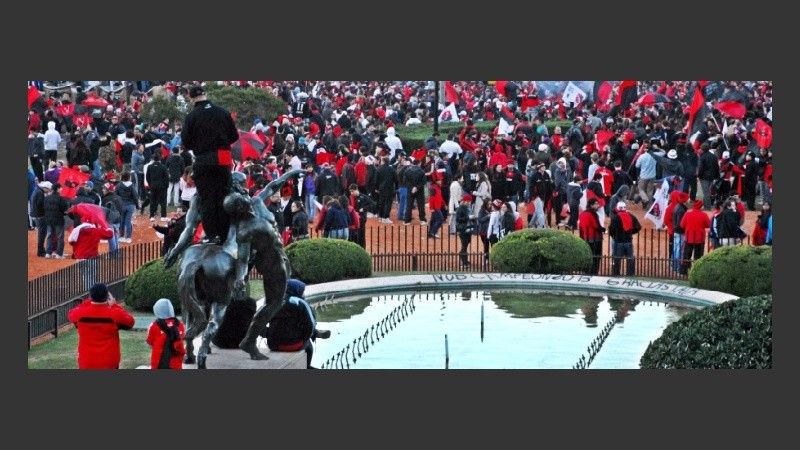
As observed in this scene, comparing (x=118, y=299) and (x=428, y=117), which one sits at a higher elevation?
(x=428, y=117)

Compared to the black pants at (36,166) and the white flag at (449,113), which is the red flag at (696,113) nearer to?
the white flag at (449,113)

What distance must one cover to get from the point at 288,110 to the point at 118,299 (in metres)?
20.7

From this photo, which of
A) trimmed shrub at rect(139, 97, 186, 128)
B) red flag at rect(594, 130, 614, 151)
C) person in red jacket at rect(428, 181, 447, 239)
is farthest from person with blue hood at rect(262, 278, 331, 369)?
trimmed shrub at rect(139, 97, 186, 128)

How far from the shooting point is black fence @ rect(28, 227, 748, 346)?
24.1 meters

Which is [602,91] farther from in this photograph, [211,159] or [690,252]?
[211,159]

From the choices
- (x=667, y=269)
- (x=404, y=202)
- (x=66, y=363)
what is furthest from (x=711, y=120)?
(x=66, y=363)

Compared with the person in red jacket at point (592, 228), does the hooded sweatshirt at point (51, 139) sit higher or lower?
higher

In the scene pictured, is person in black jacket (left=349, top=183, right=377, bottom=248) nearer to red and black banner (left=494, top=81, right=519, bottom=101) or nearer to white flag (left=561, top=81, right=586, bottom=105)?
white flag (left=561, top=81, right=586, bottom=105)

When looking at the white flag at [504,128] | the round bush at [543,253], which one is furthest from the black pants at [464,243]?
the white flag at [504,128]

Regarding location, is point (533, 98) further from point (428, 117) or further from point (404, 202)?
point (404, 202)

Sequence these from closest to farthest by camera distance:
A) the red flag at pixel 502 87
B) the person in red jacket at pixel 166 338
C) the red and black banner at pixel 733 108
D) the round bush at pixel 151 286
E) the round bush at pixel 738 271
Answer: the person in red jacket at pixel 166 338 < the round bush at pixel 151 286 < the round bush at pixel 738 271 < the red and black banner at pixel 733 108 < the red flag at pixel 502 87

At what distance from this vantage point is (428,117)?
Answer: 50.0m

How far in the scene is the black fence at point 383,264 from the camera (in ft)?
79.0

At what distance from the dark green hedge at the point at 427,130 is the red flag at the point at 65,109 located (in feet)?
27.6
